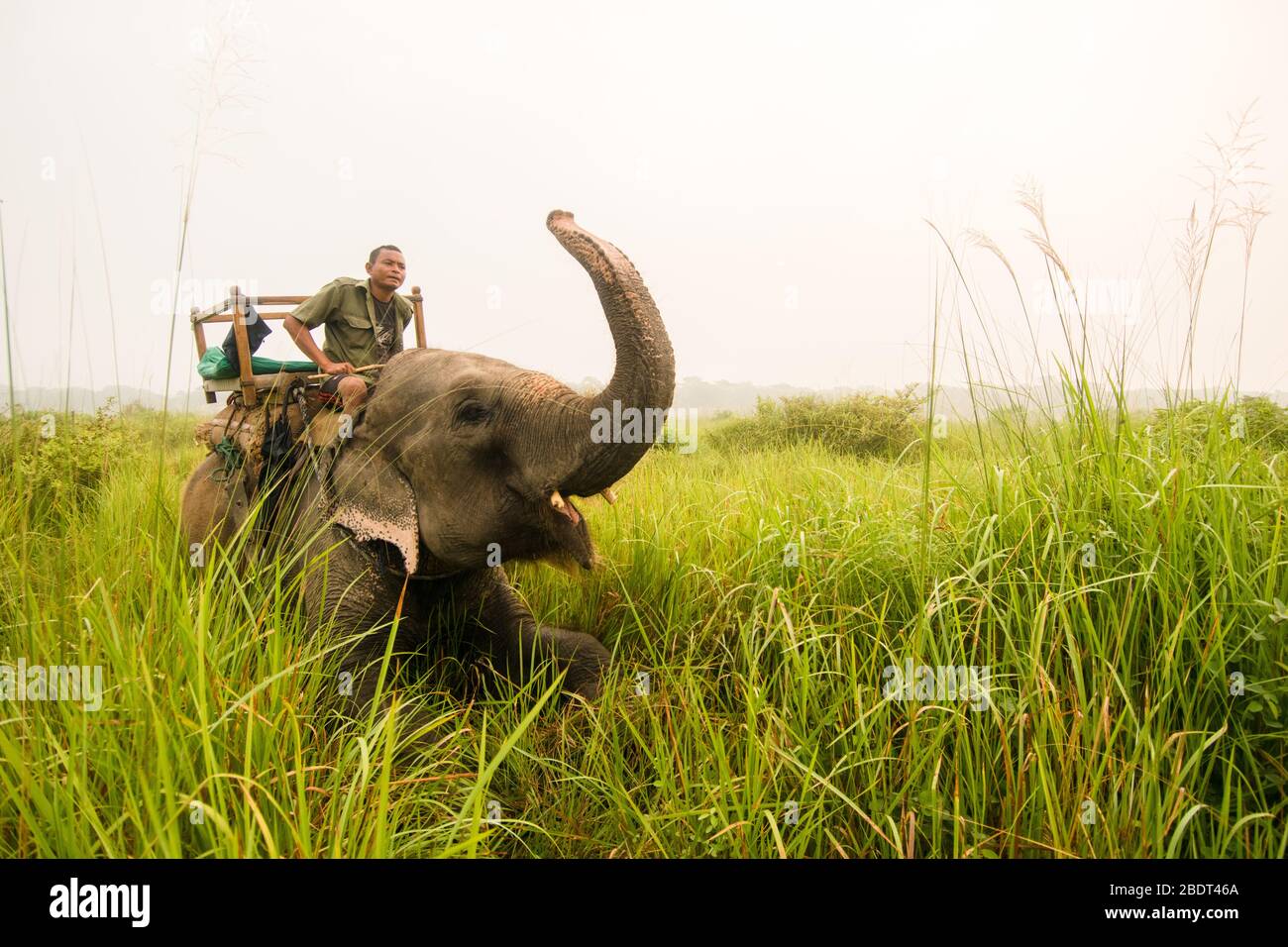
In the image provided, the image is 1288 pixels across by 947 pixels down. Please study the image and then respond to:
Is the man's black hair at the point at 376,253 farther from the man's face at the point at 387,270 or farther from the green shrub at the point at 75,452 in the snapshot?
the green shrub at the point at 75,452

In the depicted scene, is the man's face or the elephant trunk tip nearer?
the elephant trunk tip

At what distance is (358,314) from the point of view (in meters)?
4.75

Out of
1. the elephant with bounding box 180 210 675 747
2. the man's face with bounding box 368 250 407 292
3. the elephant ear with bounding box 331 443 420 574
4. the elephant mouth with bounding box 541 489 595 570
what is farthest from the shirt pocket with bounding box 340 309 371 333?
the elephant mouth with bounding box 541 489 595 570

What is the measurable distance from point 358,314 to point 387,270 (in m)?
0.31

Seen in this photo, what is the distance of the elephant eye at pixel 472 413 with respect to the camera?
3.51 metres

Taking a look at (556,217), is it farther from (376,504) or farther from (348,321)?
(348,321)

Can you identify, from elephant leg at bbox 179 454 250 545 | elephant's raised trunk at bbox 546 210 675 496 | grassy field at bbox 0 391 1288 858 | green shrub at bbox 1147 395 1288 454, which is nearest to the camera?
grassy field at bbox 0 391 1288 858

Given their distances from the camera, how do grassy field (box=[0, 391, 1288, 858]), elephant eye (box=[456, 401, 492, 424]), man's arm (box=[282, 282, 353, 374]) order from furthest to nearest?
man's arm (box=[282, 282, 353, 374]) < elephant eye (box=[456, 401, 492, 424]) < grassy field (box=[0, 391, 1288, 858])

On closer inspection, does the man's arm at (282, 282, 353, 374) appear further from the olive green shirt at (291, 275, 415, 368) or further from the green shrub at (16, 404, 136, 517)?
the green shrub at (16, 404, 136, 517)

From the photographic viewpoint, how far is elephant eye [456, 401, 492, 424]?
3508mm

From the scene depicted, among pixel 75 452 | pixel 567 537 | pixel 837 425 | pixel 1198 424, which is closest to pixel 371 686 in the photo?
pixel 567 537

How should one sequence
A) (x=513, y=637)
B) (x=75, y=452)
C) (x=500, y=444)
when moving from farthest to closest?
(x=75, y=452), (x=513, y=637), (x=500, y=444)

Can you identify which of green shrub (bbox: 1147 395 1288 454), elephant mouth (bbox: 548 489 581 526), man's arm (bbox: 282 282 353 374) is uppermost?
man's arm (bbox: 282 282 353 374)
